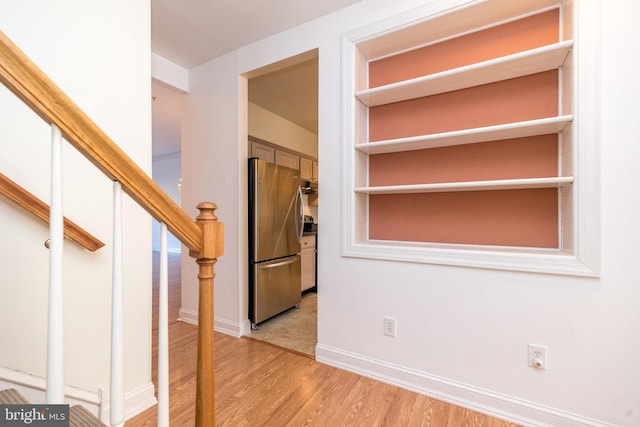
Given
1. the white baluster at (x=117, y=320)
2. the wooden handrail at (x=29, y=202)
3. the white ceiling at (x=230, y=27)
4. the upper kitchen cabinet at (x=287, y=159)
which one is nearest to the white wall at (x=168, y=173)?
the upper kitchen cabinet at (x=287, y=159)

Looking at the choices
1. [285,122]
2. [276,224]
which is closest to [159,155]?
[285,122]

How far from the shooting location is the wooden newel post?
0.85 m

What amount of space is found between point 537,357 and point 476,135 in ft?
4.32

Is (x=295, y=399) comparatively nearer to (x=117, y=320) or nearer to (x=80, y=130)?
(x=117, y=320)

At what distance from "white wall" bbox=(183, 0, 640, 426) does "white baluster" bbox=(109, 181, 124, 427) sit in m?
1.61

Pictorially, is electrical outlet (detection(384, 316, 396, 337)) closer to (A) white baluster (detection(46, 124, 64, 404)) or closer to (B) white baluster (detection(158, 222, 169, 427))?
(B) white baluster (detection(158, 222, 169, 427))

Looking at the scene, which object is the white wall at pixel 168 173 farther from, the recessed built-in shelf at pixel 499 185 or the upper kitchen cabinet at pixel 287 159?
the recessed built-in shelf at pixel 499 185

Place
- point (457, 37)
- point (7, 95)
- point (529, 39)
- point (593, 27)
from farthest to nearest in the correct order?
point (457, 37), point (529, 39), point (593, 27), point (7, 95)

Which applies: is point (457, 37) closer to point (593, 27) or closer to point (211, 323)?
point (593, 27)

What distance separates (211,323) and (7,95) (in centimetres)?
143

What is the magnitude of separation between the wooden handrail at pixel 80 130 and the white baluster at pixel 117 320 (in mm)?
46

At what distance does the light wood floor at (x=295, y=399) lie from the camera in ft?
5.27

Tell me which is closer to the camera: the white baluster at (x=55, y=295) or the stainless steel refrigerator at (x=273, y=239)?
the white baluster at (x=55, y=295)

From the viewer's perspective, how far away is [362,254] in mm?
2072
